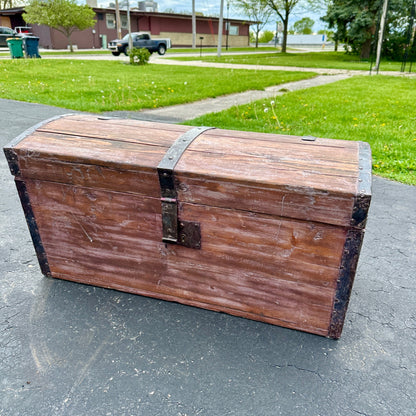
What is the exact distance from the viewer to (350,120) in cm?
711

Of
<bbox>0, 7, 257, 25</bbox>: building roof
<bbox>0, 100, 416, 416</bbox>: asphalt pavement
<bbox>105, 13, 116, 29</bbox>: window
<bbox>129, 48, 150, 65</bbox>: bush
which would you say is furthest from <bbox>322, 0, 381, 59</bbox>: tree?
<bbox>0, 100, 416, 416</bbox>: asphalt pavement

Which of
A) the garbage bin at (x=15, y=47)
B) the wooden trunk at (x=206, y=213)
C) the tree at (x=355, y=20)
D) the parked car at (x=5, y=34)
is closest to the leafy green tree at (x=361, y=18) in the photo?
the tree at (x=355, y=20)

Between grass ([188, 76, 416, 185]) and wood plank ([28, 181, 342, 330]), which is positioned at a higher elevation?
wood plank ([28, 181, 342, 330])

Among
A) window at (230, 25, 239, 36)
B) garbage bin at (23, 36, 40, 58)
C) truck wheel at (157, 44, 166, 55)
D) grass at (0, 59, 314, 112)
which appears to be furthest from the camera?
Result: window at (230, 25, 239, 36)

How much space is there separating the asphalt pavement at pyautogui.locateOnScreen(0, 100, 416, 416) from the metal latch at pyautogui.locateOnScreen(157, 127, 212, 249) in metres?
0.47

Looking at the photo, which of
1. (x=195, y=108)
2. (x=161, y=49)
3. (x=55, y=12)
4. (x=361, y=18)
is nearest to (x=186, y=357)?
(x=195, y=108)

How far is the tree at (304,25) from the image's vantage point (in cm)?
7356

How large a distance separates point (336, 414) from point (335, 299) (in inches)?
Answer: 19.5

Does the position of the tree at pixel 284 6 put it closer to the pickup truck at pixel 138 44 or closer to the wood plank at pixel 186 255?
the pickup truck at pixel 138 44

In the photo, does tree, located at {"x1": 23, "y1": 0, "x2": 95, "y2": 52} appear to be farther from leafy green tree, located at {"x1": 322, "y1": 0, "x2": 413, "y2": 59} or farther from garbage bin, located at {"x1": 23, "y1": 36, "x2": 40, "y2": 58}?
leafy green tree, located at {"x1": 322, "y1": 0, "x2": 413, "y2": 59}

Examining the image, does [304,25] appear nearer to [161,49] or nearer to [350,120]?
[161,49]

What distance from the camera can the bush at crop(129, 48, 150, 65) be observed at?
18125 mm

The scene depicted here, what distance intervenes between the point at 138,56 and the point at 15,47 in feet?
22.6

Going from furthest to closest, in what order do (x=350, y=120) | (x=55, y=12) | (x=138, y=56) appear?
1. (x=55, y=12)
2. (x=138, y=56)
3. (x=350, y=120)
